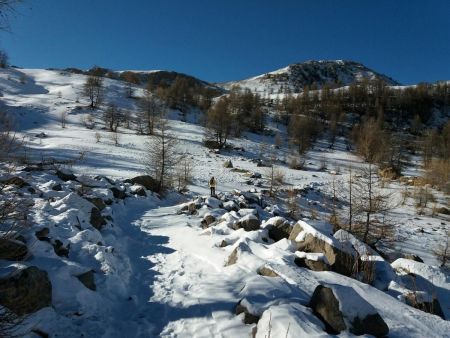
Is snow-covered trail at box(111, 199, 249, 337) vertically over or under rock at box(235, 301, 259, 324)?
under

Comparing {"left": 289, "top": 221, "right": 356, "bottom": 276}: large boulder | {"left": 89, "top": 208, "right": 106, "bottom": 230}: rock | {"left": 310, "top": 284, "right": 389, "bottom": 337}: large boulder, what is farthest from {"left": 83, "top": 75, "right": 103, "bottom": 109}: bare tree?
{"left": 310, "top": 284, "right": 389, "bottom": 337}: large boulder

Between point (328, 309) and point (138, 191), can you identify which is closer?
point (328, 309)

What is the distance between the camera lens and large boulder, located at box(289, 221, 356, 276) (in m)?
7.06

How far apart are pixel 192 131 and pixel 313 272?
50.5 metres

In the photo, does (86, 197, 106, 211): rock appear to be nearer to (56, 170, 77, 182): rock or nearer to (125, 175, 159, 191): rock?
(56, 170, 77, 182): rock

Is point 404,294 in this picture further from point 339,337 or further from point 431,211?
point 431,211

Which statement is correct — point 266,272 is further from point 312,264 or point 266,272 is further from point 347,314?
point 347,314

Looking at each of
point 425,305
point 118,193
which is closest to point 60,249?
point 425,305

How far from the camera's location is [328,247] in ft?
23.9

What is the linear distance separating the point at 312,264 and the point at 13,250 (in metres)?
5.70

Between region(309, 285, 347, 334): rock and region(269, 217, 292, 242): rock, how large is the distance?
4.53m

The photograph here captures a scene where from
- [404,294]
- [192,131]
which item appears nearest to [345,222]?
[404,294]

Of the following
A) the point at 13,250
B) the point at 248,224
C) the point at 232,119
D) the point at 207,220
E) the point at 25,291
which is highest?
the point at 232,119

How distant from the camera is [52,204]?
951cm
